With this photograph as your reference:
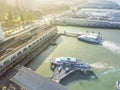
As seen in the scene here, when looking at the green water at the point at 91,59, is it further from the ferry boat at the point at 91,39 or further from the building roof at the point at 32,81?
the building roof at the point at 32,81

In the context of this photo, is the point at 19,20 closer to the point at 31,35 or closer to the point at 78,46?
the point at 31,35

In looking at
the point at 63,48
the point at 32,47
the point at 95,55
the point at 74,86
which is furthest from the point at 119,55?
the point at 32,47

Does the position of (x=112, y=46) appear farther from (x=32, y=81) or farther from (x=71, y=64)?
(x=32, y=81)

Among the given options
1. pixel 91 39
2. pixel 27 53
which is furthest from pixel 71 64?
pixel 91 39

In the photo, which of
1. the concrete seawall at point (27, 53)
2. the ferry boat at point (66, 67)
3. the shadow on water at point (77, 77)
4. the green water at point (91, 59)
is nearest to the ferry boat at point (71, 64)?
the ferry boat at point (66, 67)

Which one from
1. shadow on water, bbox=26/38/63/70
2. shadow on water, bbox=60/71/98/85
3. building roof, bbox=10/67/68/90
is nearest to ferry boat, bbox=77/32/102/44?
shadow on water, bbox=26/38/63/70

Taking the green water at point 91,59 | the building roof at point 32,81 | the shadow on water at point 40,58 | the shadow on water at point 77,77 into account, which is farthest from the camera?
the shadow on water at point 40,58
